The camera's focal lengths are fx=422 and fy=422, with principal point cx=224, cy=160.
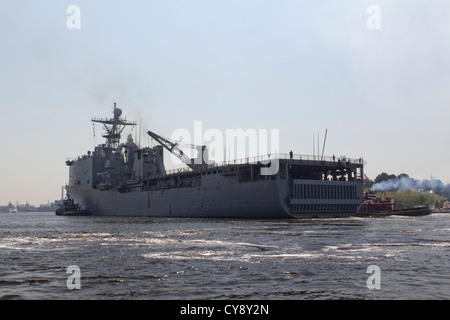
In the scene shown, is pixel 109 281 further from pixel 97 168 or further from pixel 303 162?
pixel 97 168

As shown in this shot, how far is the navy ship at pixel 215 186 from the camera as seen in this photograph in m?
52.1

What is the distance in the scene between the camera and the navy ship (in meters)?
52.1

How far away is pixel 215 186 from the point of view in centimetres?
5834

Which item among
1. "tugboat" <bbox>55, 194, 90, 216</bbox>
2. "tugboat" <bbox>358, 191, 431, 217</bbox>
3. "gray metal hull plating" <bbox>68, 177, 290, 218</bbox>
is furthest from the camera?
"tugboat" <bbox>55, 194, 90, 216</bbox>

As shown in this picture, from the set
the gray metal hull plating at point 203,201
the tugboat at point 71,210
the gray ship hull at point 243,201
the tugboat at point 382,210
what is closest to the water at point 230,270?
the gray ship hull at point 243,201

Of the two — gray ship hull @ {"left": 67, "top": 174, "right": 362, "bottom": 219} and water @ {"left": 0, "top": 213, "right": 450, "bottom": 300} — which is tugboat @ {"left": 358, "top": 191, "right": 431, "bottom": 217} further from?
water @ {"left": 0, "top": 213, "right": 450, "bottom": 300}

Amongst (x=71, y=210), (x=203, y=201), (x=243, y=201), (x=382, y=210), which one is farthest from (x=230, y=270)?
(x=71, y=210)

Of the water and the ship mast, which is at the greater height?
the ship mast

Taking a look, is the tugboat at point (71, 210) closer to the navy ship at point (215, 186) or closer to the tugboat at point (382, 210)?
the navy ship at point (215, 186)

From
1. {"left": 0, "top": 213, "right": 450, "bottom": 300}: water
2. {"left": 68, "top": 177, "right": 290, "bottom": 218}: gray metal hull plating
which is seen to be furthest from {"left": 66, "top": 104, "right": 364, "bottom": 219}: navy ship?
{"left": 0, "top": 213, "right": 450, "bottom": 300}: water

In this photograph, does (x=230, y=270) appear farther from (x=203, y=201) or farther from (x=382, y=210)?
(x=382, y=210)

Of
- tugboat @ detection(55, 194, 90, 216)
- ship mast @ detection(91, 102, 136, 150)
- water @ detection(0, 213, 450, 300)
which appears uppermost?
ship mast @ detection(91, 102, 136, 150)

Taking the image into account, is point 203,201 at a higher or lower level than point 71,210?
higher

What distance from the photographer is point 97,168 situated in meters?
85.3
